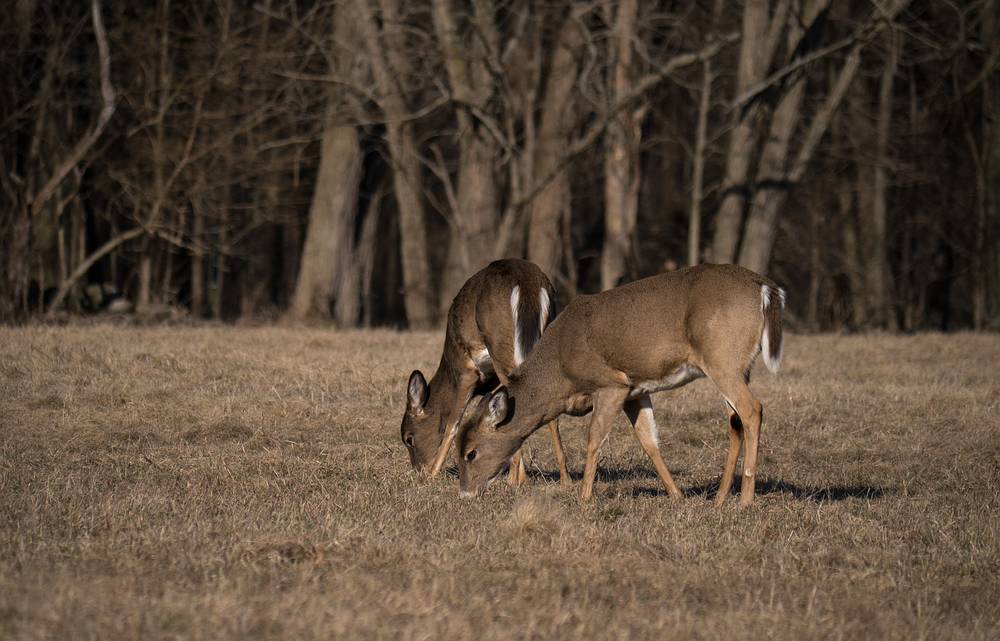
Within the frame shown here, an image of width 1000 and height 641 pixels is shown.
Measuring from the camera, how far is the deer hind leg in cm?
834

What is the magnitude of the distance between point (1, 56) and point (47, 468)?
468 inches

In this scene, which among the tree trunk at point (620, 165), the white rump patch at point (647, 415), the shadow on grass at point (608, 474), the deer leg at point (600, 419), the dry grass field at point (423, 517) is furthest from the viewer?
the tree trunk at point (620, 165)

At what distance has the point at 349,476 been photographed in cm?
938

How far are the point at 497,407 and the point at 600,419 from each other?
658 mm

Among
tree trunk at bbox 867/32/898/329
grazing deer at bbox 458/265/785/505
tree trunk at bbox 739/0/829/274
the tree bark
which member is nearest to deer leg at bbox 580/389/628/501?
grazing deer at bbox 458/265/785/505

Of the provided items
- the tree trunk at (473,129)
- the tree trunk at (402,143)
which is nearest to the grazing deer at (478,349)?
the tree trunk at (473,129)

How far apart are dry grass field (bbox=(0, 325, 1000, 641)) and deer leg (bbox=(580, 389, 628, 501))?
0.24 metres

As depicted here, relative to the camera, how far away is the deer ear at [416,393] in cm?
1016

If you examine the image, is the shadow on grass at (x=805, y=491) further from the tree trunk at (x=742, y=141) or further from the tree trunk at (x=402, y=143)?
the tree trunk at (x=402, y=143)

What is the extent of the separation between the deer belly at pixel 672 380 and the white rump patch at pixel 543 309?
3.64 ft

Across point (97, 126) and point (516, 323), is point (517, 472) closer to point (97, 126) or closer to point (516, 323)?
point (516, 323)

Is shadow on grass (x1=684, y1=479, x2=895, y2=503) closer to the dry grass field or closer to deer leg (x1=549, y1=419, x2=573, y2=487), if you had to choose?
the dry grass field

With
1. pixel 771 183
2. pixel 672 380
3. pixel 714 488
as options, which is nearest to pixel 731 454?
pixel 672 380

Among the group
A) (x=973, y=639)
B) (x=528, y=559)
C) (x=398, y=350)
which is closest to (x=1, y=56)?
(x=398, y=350)
